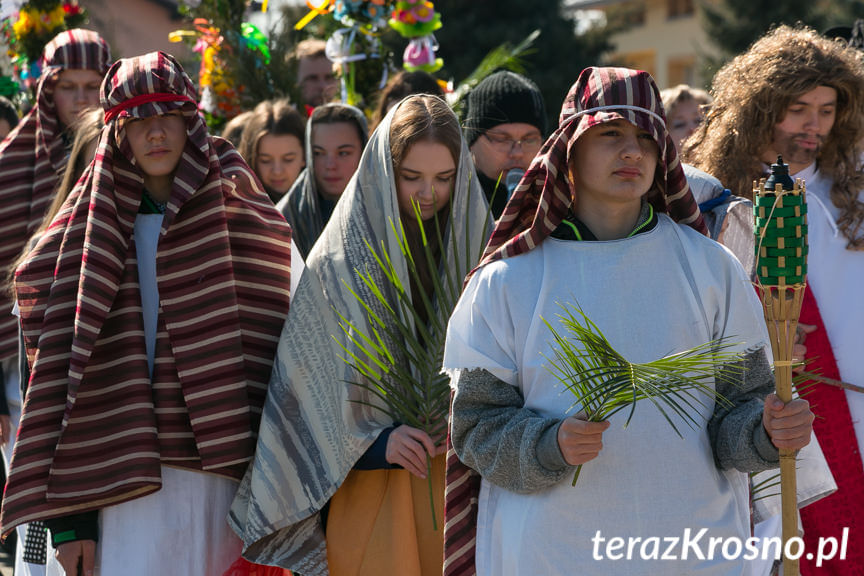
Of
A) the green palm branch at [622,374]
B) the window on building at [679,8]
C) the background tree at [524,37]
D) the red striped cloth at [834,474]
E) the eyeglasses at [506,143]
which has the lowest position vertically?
the red striped cloth at [834,474]

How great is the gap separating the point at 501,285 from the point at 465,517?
0.66 metres

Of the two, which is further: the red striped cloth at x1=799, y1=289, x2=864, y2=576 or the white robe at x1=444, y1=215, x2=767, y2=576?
the red striped cloth at x1=799, y1=289, x2=864, y2=576

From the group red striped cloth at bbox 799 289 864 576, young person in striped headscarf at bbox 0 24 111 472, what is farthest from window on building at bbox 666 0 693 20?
red striped cloth at bbox 799 289 864 576

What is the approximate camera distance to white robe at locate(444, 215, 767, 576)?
2.98 meters

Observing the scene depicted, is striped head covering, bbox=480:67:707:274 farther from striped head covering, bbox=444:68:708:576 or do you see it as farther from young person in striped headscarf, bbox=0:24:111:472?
young person in striped headscarf, bbox=0:24:111:472

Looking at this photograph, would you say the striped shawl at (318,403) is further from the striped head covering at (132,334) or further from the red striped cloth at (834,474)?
the red striped cloth at (834,474)

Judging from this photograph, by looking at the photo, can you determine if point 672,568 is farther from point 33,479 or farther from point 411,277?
point 33,479

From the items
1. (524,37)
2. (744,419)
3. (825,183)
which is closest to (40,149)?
(825,183)

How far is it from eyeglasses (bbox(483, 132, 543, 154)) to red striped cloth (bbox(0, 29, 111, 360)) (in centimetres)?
190

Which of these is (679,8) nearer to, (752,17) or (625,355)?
(752,17)

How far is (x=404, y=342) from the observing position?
12.3 feet

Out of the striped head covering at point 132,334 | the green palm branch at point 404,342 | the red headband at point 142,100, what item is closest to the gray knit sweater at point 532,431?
the green palm branch at point 404,342

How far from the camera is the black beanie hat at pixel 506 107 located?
5406 mm

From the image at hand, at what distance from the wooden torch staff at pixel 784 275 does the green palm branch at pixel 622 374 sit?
15cm
